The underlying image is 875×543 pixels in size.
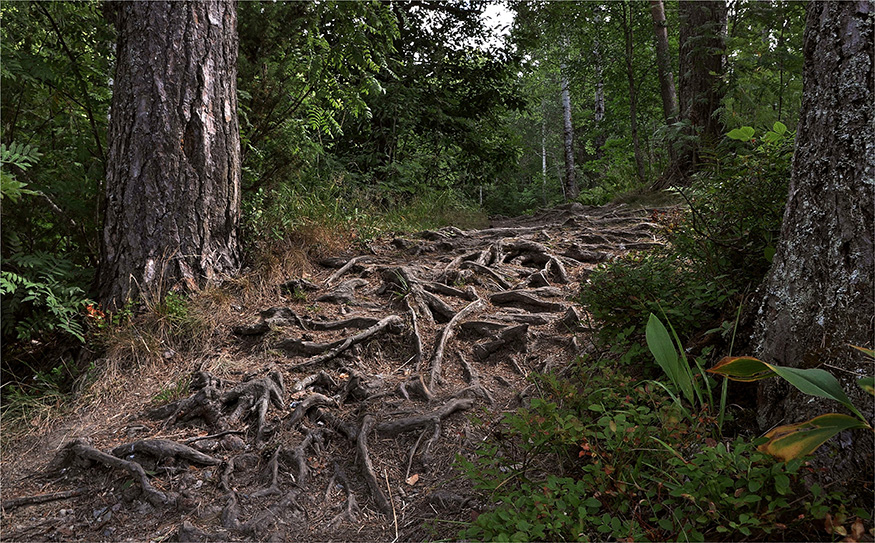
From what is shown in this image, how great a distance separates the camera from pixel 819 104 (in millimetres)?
2150

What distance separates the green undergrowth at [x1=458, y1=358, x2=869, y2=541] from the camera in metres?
1.69

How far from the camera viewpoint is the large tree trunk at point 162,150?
4148 mm

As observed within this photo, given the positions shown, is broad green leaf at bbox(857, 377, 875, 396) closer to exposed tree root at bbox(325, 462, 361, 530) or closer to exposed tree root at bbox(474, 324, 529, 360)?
exposed tree root at bbox(325, 462, 361, 530)

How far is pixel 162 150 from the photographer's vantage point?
13.8 ft

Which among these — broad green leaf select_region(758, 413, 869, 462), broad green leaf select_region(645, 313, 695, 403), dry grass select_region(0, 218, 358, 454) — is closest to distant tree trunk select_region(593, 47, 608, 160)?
dry grass select_region(0, 218, 358, 454)

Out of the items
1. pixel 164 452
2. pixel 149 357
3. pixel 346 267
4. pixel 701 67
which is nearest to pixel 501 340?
Result: pixel 346 267

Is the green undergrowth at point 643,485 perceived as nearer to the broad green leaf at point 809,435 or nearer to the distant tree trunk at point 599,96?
the broad green leaf at point 809,435

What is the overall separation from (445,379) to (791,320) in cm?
229

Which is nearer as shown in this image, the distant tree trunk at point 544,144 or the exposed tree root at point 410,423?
the exposed tree root at point 410,423

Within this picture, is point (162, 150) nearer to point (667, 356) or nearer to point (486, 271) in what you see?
point (486, 271)

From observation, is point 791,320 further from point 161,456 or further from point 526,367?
point 161,456

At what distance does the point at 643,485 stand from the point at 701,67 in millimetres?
8305

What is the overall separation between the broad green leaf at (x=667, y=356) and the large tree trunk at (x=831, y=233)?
34cm

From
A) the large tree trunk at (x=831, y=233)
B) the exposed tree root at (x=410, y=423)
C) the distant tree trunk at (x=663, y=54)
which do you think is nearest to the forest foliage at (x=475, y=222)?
the large tree trunk at (x=831, y=233)
